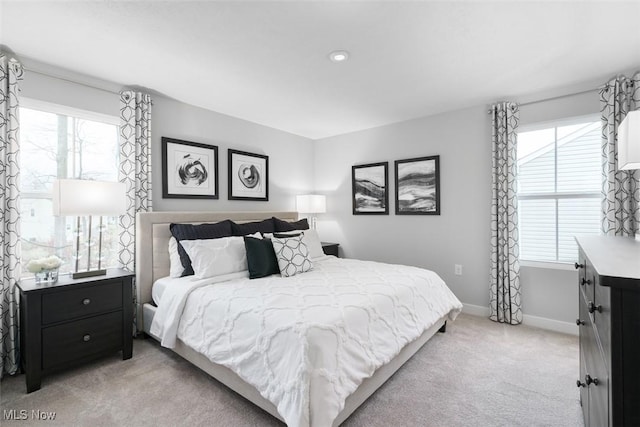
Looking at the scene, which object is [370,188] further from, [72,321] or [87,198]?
[72,321]

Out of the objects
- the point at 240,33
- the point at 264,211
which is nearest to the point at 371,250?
the point at 264,211

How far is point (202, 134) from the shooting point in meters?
3.57

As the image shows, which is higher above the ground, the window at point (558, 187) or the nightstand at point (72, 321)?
the window at point (558, 187)

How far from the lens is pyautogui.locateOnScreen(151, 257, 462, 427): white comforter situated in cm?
146

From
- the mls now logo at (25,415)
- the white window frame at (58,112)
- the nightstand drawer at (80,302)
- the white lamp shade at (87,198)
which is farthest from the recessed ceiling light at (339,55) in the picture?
the mls now logo at (25,415)

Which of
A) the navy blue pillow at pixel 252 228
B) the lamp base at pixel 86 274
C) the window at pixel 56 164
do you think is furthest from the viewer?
the navy blue pillow at pixel 252 228

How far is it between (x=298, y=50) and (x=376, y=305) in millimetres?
1981

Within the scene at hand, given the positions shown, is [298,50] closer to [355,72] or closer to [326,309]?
[355,72]

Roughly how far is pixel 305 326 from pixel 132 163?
2478mm

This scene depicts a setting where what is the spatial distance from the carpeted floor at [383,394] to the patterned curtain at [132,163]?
3.30 feet

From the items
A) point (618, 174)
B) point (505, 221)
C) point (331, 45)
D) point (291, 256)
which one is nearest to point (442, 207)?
point (505, 221)

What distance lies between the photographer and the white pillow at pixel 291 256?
2687 millimetres

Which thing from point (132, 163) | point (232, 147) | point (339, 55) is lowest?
point (132, 163)

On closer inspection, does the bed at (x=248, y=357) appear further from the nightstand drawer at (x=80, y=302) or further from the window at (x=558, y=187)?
the window at (x=558, y=187)
